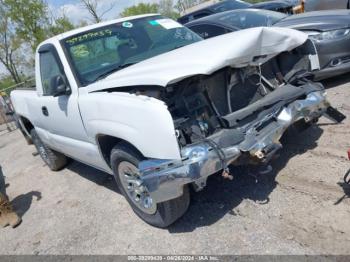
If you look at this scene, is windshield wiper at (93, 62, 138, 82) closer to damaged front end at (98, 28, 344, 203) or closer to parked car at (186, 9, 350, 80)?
damaged front end at (98, 28, 344, 203)

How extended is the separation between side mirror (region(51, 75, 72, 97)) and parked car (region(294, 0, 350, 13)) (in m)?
7.15

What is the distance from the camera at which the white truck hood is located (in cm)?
272

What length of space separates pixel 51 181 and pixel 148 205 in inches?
116

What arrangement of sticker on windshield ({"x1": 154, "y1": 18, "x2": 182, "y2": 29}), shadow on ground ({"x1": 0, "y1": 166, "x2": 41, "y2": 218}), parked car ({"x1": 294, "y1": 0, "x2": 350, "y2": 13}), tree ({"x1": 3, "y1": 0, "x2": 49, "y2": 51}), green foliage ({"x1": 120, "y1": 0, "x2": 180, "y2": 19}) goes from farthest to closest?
green foliage ({"x1": 120, "y1": 0, "x2": 180, "y2": 19}) → tree ({"x1": 3, "y1": 0, "x2": 49, "y2": 51}) → parked car ({"x1": 294, "y1": 0, "x2": 350, "y2": 13}) → shadow on ground ({"x1": 0, "y1": 166, "x2": 41, "y2": 218}) → sticker on windshield ({"x1": 154, "y1": 18, "x2": 182, "y2": 29})

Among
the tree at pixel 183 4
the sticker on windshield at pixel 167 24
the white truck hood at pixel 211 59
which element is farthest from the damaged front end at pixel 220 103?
the tree at pixel 183 4

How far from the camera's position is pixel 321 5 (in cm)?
882

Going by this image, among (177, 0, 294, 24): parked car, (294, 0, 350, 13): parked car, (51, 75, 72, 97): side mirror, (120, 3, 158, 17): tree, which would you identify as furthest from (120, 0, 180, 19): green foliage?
(51, 75, 72, 97): side mirror

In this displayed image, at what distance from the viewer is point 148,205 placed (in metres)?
3.31

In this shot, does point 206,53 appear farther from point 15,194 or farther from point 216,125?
point 15,194

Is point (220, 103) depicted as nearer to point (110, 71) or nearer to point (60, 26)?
point (110, 71)

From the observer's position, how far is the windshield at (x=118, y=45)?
3820 mm

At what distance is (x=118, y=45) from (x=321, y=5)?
6838mm

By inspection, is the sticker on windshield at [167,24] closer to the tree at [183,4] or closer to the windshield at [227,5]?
the windshield at [227,5]

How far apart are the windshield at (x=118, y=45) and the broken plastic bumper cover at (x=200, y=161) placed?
1.46 m
